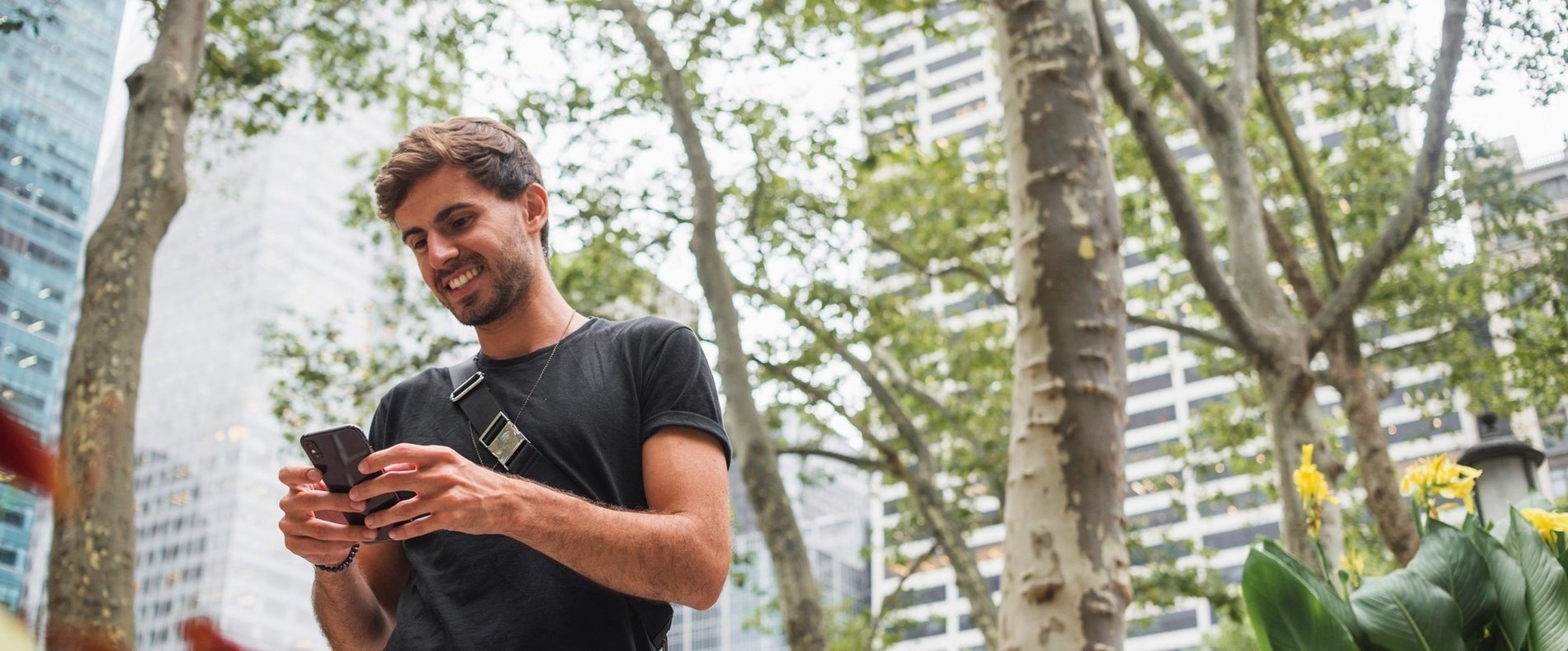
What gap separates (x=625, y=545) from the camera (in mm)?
1637

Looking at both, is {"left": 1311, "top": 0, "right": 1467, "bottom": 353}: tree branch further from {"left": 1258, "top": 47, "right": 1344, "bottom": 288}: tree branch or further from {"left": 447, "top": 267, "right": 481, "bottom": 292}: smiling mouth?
{"left": 447, "top": 267, "right": 481, "bottom": 292}: smiling mouth

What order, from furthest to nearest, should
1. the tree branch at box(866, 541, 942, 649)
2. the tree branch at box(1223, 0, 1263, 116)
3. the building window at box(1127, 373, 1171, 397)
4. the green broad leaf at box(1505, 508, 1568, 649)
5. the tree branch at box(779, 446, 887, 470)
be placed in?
1. the building window at box(1127, 373, 1171, 397)
2. the tree branch at box(866, 541, 942, 649)
3. the tree branch at box(779, 446, 887, 470)
4. the tree branch at box(1223, 0, 1263, 116)
5. the green broad leaf at box(1505, 508, 1568, 649)

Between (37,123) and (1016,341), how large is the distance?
Answer: 3883mm

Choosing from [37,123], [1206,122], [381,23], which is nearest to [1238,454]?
[1206,122]

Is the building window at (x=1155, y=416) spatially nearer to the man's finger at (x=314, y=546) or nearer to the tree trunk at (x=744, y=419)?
the tree trunk at (x=744, y=419)

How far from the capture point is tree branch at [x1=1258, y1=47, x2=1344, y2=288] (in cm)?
1166

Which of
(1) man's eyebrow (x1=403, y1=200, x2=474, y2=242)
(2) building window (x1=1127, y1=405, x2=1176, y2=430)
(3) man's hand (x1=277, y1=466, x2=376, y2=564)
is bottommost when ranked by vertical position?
(3) man's hand (x1=277, y1=466, x2=376, y2=564)

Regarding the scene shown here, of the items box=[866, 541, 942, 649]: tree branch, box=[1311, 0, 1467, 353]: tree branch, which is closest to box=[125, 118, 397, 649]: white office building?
box=[866, 541, 942, 649]: tree branch

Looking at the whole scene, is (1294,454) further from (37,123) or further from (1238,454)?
(37,123)

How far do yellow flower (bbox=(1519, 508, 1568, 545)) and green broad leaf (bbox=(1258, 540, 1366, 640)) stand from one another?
1.74ft

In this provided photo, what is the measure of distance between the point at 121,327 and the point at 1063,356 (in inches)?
151

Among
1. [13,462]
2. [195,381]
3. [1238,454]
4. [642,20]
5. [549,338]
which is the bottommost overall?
[13,462]

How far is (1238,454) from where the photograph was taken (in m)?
16.0

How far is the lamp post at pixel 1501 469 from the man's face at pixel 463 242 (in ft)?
17.0
